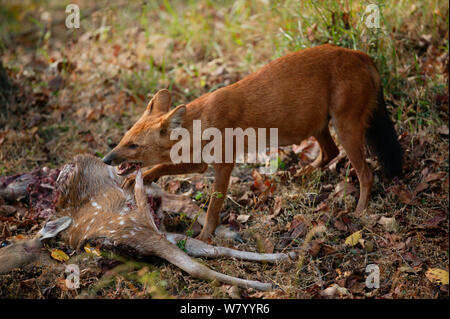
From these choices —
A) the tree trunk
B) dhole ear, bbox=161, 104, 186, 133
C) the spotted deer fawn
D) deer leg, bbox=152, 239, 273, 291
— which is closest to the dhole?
dhole ear, bbox=161, 104, 186, 133

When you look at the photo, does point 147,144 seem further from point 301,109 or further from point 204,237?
point 301,109

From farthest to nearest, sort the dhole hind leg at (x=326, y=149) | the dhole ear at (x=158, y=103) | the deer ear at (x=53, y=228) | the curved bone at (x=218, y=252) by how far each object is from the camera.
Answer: the dhole hind leg at (x=326, y=149) → the dhole ear at (x=158, y=103) → the deer ear at (x=53, y=228) → the curved bone at (x=218, y=252)

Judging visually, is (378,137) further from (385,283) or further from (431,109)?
(385,283)

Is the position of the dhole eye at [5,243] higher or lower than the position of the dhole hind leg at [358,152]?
lower

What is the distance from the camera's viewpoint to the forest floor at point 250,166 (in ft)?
11.7

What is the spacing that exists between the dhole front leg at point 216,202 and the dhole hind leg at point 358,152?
3.34ft

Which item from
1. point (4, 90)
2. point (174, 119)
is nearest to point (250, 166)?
point (174, 119)

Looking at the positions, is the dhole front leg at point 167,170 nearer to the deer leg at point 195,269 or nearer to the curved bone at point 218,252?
the curved bone at point 218,252

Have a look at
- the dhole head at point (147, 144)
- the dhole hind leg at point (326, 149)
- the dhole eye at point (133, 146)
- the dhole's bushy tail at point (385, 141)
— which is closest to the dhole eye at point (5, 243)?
the dhole head at point (147, 144)

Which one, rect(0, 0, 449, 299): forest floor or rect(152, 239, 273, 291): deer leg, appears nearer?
rect(152, 239, 273, 291): deer leg

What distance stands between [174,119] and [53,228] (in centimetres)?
127

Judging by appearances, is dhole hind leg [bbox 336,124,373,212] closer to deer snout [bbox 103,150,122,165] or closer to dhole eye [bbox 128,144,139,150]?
dhole eye [bbox 128,144,139,150]

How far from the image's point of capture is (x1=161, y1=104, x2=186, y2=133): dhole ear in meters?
3.95

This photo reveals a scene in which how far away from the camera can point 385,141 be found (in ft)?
14.5
